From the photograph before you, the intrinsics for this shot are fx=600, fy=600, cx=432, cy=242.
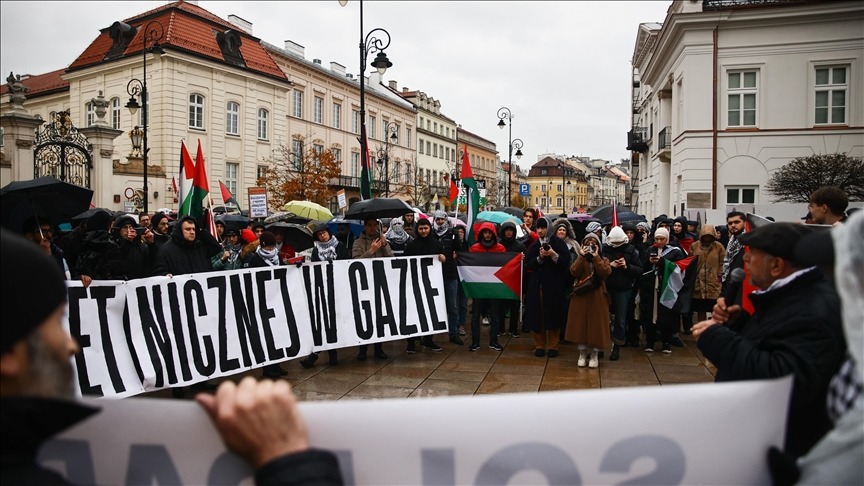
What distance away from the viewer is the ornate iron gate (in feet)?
72.3

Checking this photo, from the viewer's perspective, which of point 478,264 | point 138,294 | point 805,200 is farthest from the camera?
point 805,200

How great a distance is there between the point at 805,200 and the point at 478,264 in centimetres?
1578

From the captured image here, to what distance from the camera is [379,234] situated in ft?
30.2

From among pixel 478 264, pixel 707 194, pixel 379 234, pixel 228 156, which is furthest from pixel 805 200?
pixel 228 156

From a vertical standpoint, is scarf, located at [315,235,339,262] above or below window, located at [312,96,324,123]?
below

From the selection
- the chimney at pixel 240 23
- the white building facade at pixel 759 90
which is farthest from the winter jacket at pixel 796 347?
the chimney at pixel 240 23

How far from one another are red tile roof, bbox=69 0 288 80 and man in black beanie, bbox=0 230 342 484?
124 ft

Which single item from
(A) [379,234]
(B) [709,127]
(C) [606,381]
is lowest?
(C) [606,381]

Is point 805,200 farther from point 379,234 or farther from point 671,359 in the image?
Answer: point 379,234

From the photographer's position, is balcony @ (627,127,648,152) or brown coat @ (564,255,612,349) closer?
brown coat @ (564,255,612,349)

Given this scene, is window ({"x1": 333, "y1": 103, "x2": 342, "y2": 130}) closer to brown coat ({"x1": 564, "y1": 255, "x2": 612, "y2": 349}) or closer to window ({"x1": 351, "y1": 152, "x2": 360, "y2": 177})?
window ({"x1": 351, "y1": 152, "x2": 360, "y2": 177})

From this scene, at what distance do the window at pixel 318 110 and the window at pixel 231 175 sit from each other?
1332cm

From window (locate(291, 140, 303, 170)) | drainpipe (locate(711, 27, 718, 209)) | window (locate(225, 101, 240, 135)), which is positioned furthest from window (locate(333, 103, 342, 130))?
drainpipe (locate(711, 27, 718, 209))

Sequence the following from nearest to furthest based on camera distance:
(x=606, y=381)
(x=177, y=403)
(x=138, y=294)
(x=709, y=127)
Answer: (x=177, y=403), (x=138, y=294), (x=606, y=381), (x=709, y=127)
